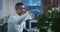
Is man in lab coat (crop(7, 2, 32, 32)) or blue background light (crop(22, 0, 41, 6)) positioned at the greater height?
blue background light (crop(22, 0, 41, 6))

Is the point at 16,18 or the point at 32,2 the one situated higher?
the point at 32,2

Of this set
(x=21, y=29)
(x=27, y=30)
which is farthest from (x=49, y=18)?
(x=27, y=30)

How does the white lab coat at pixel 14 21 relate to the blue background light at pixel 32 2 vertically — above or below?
below

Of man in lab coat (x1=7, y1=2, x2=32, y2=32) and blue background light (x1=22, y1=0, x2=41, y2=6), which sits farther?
blue background light (x1=22, y1=0, x2=41, y2=6)

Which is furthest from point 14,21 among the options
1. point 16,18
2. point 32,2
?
point 32,2

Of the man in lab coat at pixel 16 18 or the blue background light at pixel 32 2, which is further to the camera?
the blue background light at pixel 32 2

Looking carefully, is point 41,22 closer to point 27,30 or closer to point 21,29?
point 21,29

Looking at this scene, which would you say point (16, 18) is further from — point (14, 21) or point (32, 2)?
point (32, 2)

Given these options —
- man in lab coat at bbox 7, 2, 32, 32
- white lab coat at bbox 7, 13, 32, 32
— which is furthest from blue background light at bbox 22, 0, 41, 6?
white lab coat at bbox 7, 13, 32, 32

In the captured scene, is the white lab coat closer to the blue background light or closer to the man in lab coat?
the man in lab coat

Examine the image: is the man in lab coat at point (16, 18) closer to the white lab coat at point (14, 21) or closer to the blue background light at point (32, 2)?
the white lab coat at point (14, 21)

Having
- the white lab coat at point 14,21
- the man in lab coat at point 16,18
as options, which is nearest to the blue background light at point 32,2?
the man in lab coat at point 16,18

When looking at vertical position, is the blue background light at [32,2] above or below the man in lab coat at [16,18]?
above

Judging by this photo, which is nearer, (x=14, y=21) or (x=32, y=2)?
(x=14, y=21)
